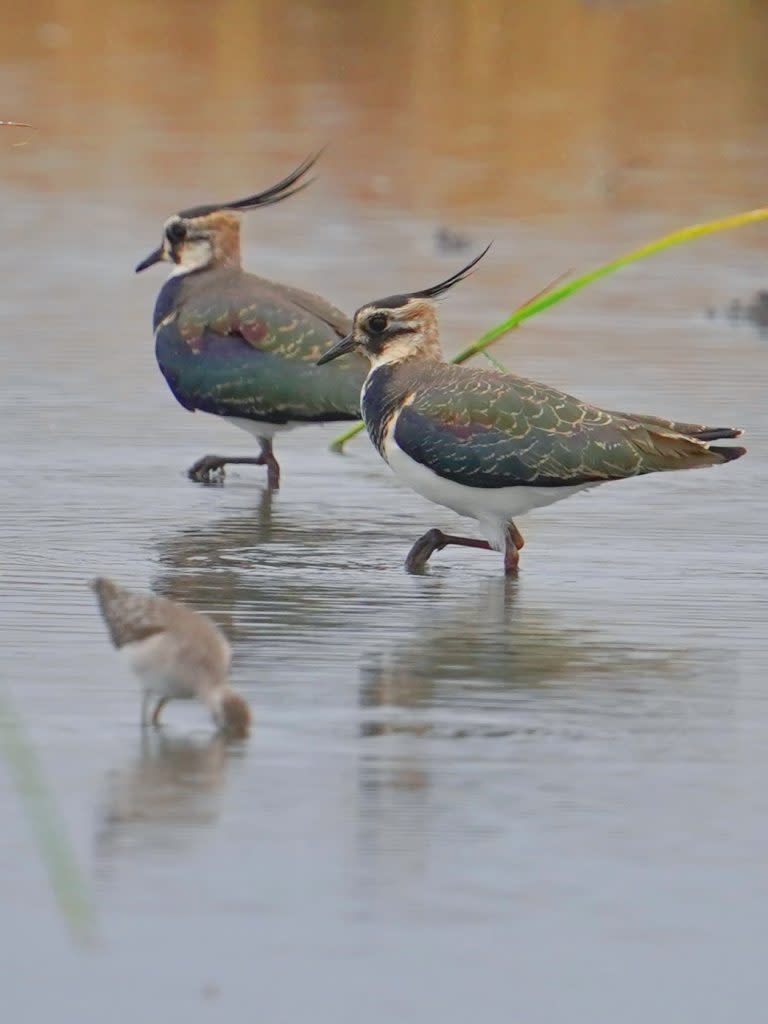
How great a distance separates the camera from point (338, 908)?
5973 millimetres

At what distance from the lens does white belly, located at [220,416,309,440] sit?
1204cm

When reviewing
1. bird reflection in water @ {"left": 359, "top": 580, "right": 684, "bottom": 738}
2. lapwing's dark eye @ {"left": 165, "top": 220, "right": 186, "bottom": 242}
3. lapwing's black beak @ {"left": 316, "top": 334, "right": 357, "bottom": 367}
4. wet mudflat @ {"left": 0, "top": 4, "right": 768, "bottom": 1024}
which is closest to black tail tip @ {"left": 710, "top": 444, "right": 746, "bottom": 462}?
wet mudflat @ {"left": 0, "top": 4, "right": 768, "bottom": 1024}

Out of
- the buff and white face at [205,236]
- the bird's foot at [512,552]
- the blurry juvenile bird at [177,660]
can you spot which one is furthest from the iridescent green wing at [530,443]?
the buff and white face at [205,236]

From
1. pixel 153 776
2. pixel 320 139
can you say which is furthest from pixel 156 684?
pixel 320 139

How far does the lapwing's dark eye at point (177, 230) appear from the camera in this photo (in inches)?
497

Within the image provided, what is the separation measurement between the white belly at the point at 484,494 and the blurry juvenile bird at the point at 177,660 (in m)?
2.72

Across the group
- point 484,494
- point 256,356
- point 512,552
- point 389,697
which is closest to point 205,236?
point 256,356

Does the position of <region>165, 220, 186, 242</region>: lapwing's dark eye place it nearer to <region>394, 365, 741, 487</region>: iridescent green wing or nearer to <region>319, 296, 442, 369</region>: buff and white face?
<region>319, 296, 442, 369</region>: buff and white face

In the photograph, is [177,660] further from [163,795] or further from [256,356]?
[256,356]

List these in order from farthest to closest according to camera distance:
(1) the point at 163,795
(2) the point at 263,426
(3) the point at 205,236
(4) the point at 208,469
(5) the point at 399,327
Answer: (3) the point at 205,236 → (2) the point at 263,426 → (4) the point at 208,469 → (5) the point at 399,327 → (1) the point at 163,795

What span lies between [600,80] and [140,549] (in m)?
20.8

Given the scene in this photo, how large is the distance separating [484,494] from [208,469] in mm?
2284

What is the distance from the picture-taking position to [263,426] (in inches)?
476

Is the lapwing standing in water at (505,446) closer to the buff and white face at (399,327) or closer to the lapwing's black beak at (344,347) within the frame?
the buff and white face at (399,327)
